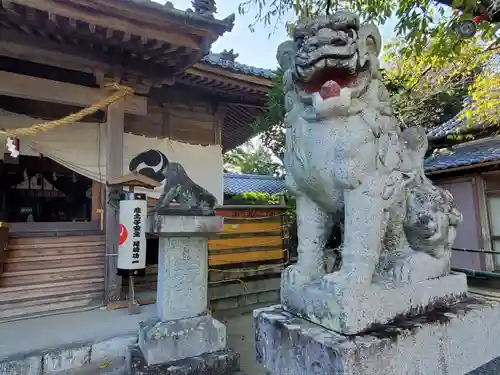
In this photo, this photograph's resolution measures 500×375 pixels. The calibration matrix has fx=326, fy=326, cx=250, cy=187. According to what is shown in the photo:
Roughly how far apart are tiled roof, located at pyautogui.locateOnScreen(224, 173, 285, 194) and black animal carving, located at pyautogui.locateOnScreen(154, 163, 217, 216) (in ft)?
25.7

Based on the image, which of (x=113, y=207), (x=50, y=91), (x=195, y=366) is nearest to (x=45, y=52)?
(x=50, y=91)

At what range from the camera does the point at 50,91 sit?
4.54 m

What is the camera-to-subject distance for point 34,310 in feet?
14.6

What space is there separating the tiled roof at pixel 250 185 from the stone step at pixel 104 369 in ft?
27.2

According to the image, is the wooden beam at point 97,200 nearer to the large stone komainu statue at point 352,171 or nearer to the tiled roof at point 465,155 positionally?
the large stone komainu statue at point 352,171

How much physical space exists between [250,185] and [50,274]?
9.18 meters

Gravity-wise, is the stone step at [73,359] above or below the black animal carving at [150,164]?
below

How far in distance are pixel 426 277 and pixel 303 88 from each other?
1.09 metres

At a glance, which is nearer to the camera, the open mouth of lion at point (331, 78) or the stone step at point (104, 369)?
the open mouth of lion at point (331, 78)

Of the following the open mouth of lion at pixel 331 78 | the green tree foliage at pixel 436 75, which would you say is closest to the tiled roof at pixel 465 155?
the green tree foliage at pixel 436 75

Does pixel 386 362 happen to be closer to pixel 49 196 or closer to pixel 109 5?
pixel 109 5

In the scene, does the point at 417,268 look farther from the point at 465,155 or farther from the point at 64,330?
the point at 465,155

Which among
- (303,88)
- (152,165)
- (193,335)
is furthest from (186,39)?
(193,335)

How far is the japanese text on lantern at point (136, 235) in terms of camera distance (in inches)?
169
